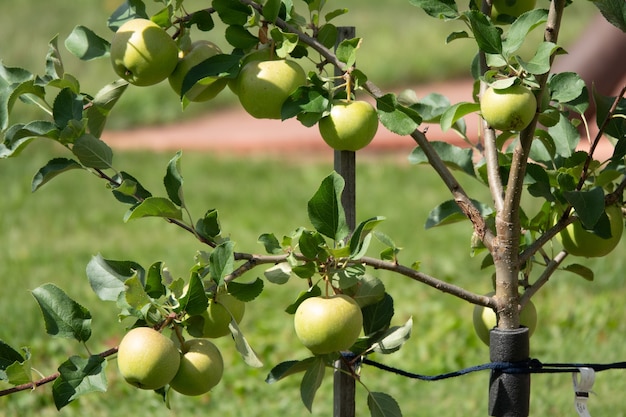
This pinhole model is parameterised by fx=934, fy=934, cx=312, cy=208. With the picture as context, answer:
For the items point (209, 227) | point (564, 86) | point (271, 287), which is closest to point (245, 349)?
point (209, 227)

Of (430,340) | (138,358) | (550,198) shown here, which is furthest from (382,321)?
(430,340)

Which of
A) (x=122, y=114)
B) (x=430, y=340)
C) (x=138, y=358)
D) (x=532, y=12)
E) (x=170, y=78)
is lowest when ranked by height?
(x=122, y=114)

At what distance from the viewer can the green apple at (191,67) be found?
1250 millimetres

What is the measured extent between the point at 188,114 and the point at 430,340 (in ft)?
14.7

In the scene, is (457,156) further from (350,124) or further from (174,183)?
(174,183)

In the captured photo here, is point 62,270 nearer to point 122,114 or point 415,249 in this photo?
point 415,249

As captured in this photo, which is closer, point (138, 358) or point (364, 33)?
point (138, 358)

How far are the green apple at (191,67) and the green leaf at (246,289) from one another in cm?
27

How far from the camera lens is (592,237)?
1340 mm

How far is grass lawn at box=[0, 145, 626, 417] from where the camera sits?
242cm

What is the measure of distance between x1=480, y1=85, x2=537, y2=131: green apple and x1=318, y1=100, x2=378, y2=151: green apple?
0.16 meters

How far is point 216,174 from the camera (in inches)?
190

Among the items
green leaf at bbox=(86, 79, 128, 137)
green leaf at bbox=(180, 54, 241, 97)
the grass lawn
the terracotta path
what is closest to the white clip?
green leaf at bbox=(180, 54, 241, 97)

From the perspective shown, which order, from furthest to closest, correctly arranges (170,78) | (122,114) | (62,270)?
(122,114) → (62,270) → (170,78)
